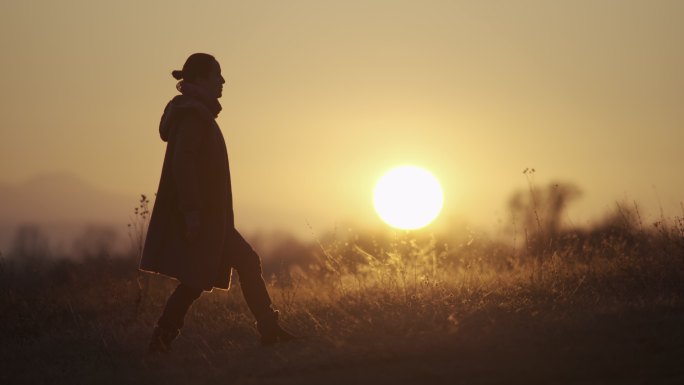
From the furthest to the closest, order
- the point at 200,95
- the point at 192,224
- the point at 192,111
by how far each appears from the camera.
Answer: the point at 200,95 < the point at 192,111 < the point at 192,224

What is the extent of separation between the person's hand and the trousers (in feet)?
1.63

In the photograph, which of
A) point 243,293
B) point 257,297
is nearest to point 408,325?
point 257,297

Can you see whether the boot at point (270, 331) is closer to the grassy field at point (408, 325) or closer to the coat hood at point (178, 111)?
the grassy field at point (408, 325)

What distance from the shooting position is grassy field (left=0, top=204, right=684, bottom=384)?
21.6 ft

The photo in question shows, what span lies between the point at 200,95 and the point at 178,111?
0.24 metres

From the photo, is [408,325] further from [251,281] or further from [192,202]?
[192,202]

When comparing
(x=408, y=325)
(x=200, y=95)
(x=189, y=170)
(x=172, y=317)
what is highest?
(x=200, y=95)

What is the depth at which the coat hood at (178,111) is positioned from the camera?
768 cm

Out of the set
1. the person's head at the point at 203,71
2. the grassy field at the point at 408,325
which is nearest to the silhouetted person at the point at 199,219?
the person's head at the point at 203,71

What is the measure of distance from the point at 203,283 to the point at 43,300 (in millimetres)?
4784

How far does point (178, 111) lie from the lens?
7707 mm

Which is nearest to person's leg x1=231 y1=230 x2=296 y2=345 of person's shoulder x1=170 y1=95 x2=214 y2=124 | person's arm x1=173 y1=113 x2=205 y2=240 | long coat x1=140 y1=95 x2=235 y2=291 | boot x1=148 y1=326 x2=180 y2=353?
long coat x1=140 y1=95 x2=235 y2=291

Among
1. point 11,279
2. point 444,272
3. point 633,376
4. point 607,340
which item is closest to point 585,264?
point 444,272

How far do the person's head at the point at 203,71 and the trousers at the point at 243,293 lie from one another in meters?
1.40
